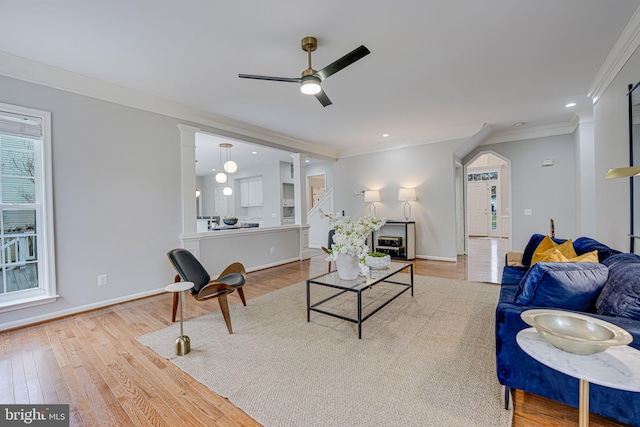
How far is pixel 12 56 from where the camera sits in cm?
262

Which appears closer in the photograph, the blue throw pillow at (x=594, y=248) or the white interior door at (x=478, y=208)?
the blue throw pillow at (x=594, y=248)

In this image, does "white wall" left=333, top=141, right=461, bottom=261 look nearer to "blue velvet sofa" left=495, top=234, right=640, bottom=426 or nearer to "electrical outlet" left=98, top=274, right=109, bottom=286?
"blue velvet sofa" left=495, top=234, right=640, bottom=426

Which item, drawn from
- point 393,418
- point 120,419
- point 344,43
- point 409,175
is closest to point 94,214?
point 120,419

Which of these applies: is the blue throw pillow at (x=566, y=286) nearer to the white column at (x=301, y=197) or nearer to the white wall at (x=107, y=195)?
the white wall at (x=107, y=195)

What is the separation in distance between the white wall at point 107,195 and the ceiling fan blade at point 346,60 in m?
2.64

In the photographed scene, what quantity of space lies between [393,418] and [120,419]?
152cm

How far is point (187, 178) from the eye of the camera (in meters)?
4.03

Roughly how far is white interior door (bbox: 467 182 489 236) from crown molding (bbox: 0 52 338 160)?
7.90 m

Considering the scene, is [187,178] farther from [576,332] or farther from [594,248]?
[594,248]

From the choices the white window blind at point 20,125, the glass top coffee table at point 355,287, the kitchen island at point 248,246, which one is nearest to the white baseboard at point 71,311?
the kitchen island at point 248,246

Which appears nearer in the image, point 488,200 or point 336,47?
point 336,47

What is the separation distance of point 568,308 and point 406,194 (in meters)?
4.44

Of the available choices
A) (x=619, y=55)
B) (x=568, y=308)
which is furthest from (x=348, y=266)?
(x=619, y=55)

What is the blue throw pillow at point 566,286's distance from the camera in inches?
62.1
